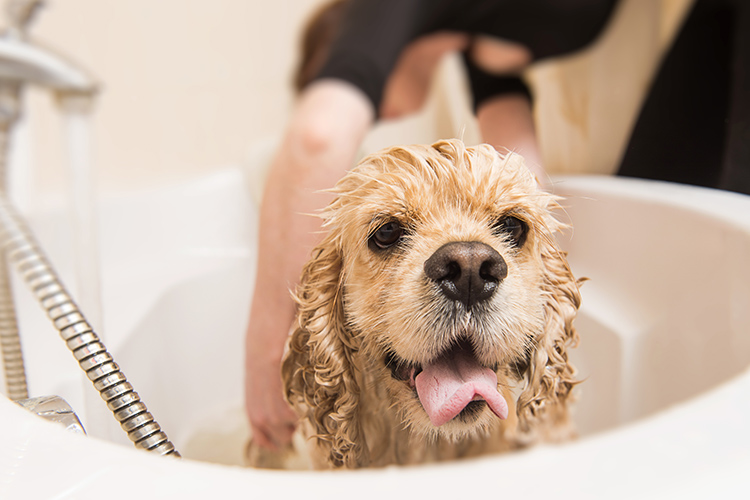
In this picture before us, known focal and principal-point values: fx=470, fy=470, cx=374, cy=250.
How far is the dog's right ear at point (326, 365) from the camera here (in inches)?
11.1

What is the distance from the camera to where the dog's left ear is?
0.85 feet

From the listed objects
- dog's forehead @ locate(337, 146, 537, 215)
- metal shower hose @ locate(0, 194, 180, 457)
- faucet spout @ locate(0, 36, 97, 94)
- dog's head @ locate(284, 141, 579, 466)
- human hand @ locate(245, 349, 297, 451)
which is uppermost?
faucet spout @ locate(0, 36, 97, 94)

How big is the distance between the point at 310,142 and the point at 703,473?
0.85ft

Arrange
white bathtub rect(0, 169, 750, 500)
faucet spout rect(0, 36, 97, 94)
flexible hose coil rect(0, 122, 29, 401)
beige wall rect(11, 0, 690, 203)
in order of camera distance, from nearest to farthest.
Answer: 1. white bathtub rect(0, 169, 750, 500)
2. flexible hose coil rect(0, 122, 29, 401)
3. faucet spout rect(0, 36, 97, 94)
4. beige wall rect(11, 0, 690, 203)

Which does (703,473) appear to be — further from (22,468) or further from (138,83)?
(138,83)

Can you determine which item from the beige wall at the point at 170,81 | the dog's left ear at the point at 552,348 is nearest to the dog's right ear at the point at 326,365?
the dog's left ear at the point at 552,348

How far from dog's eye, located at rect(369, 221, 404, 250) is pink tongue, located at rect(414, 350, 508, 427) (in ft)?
0.22

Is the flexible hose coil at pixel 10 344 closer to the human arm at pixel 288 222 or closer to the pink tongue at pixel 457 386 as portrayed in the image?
the human arm at pixel 288 222

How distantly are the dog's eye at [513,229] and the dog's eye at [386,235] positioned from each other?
49mm

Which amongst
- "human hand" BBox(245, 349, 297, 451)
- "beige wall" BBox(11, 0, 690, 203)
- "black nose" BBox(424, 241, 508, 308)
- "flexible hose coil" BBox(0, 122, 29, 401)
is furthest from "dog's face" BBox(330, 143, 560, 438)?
"beige wall" BBox(11, 0, 690, 203)

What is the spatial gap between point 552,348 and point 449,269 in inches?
3.5

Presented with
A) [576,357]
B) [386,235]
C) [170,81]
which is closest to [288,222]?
[386,235]

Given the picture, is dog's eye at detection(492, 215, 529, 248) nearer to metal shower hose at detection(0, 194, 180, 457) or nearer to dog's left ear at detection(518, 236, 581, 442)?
dog's left ear at detection(518, 236, 581, 442)

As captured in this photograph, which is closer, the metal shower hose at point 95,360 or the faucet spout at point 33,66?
the metal shower hose at point 95,360
